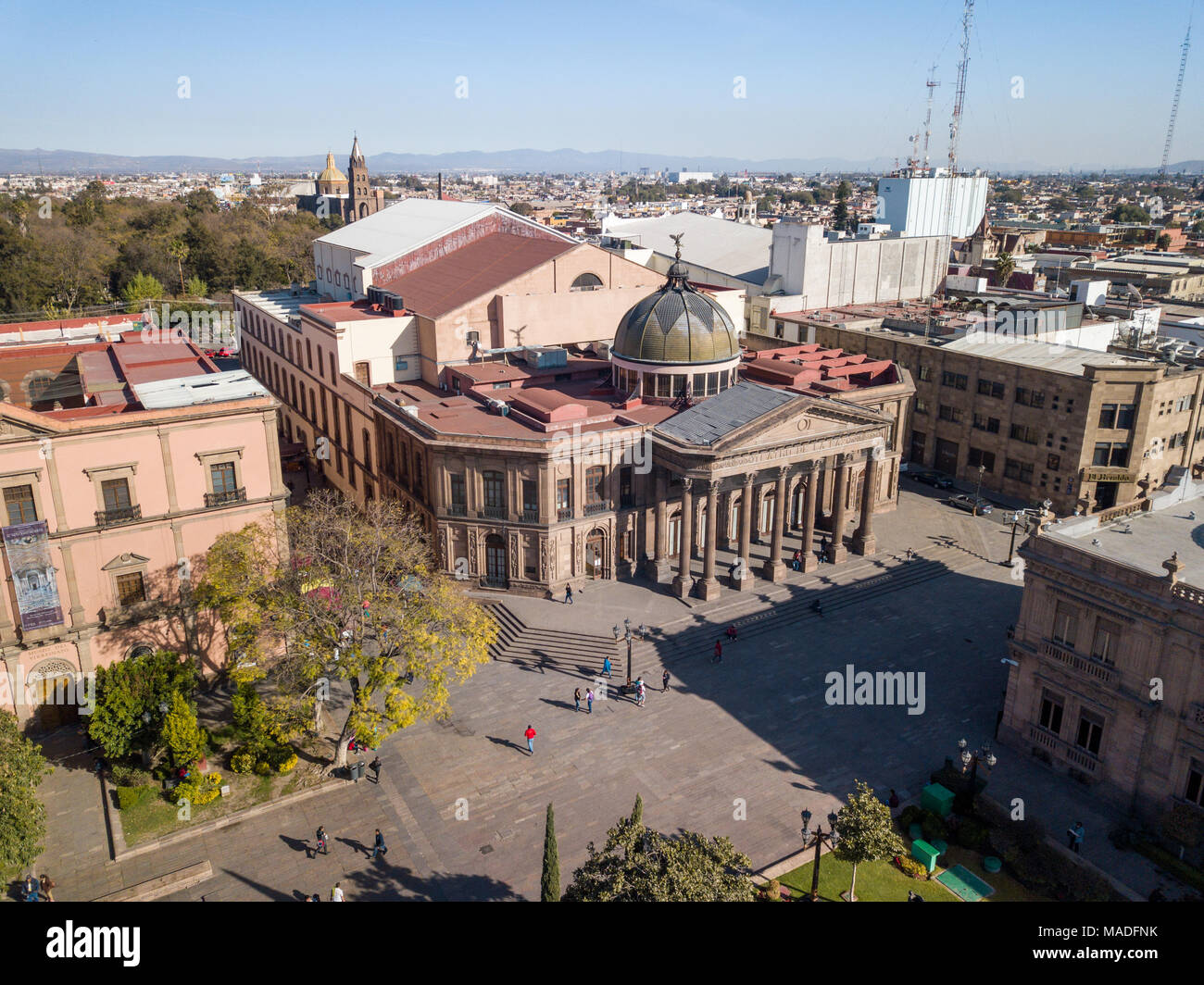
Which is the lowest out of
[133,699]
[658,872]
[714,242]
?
→ [133,699]

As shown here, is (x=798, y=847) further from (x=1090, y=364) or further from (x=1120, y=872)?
(x=1090, y=364)

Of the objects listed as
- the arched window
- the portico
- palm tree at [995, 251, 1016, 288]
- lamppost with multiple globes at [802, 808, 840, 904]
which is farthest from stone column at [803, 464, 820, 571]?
palm tree at [995, 251, 1016, 288]

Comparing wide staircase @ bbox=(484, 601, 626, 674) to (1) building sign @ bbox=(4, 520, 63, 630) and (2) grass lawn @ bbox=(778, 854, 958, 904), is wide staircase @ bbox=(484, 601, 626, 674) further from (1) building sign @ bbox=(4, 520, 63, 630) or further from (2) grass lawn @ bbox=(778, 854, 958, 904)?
(1) building sign @ bbox=(4, 520, 63, 630)

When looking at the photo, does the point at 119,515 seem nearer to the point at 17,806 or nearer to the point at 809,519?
the point at 17,806

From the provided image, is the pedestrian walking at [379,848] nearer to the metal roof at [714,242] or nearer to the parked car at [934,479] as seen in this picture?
the parked car at [934,479]

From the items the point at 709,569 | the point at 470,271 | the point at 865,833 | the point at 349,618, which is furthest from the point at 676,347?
the point at 865,833
